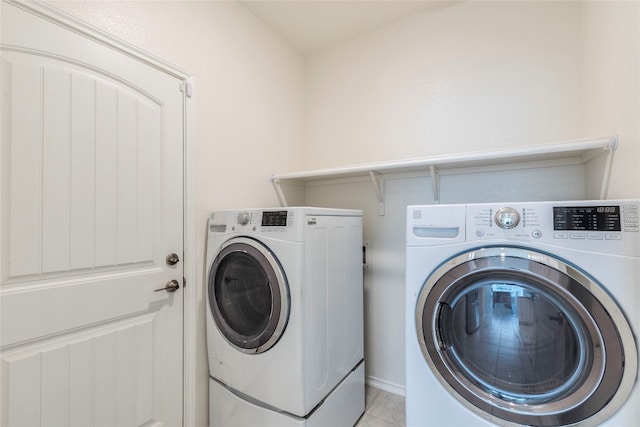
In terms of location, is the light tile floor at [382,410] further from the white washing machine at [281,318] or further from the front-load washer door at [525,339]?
the front-load washer door at [525,339]

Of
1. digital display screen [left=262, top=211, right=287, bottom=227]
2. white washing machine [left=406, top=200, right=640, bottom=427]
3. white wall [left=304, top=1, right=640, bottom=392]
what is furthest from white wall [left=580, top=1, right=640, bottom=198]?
digital display screen [left=262, top=211, right=287, bottom=227]

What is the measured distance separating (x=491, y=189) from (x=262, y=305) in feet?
5.09

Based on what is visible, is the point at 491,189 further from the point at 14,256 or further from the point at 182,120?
the point at 14,256

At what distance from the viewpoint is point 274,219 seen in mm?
1359

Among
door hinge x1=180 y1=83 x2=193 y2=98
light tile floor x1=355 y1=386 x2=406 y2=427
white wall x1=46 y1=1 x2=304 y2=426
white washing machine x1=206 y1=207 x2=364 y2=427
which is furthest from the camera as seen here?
light tile floor x1=355 y1=386 x2=406 y2=427

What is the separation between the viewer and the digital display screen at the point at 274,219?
1329 mm

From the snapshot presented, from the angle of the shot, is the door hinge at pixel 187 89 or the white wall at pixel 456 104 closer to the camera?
the white wall at pixel 456 104

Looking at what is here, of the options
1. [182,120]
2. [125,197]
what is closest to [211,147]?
[182,120]

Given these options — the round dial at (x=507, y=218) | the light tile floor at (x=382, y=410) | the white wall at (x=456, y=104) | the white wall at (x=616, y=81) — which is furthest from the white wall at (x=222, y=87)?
the white wall at (x=616, y=81)

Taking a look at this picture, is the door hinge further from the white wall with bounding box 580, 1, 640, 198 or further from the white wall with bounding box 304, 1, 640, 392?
the white wall with bounding box 580, 1, 640, 198

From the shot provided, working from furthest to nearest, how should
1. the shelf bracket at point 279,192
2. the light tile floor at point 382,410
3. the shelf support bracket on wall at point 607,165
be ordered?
the shelf bracket at point 279,192, the light tile floor at point 382,410, the shelf support bracket on wall at point 607,165

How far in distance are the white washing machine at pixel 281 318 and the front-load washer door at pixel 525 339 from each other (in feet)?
1.71

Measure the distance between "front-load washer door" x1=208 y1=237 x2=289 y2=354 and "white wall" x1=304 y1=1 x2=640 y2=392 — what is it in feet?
Result: 3.15

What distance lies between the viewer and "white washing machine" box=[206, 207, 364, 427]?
129cm
